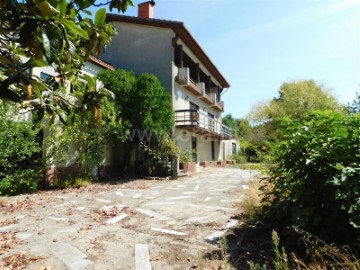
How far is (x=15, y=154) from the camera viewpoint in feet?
29.1

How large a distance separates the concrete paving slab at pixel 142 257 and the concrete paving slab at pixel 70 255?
0.64 m

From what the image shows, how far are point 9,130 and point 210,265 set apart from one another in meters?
7.68

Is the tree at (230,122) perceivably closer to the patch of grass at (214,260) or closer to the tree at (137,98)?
the tree at (137,98)

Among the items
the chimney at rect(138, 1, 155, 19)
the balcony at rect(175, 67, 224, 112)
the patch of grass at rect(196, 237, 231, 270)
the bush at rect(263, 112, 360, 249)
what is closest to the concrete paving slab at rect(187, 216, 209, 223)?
the patch of grass at rect(196, 237, 231, 270)

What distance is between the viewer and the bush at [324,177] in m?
3.32

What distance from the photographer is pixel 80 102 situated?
2.57 metres

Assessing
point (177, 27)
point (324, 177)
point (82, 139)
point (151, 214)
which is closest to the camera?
point (324, 177)

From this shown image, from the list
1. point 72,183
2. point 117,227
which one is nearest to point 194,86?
point 72,183

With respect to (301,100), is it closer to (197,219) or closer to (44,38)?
(197,219)

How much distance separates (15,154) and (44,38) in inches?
346

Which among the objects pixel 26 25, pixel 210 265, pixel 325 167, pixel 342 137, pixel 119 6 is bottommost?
pixel 210 265

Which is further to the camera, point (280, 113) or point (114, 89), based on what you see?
point (280, 113)

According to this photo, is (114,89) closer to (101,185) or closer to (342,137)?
(101,185)

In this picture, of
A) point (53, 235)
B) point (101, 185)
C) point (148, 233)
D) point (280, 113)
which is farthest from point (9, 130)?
point (280, 113)
